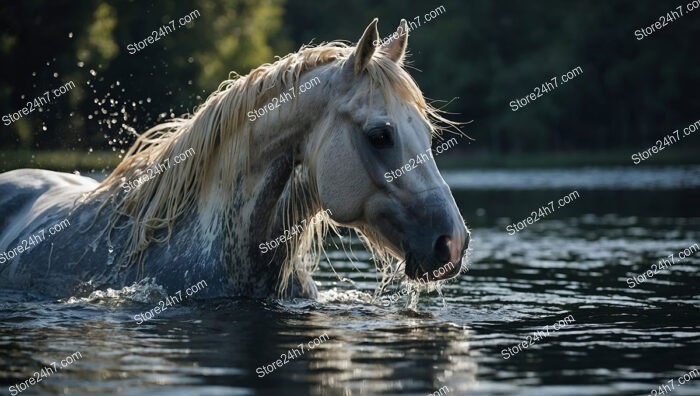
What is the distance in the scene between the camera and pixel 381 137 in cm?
681

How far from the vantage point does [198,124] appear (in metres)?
7.74

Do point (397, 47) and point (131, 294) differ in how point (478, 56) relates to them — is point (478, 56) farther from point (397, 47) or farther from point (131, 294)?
point (131, 294)

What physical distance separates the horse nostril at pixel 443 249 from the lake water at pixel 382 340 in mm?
578

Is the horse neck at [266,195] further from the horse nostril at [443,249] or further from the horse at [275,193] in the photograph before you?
the horse nostril at [443,249]

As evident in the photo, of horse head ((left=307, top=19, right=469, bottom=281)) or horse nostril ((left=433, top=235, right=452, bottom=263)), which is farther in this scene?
horse head ((left=307, top=19, right=469, bottom=281))

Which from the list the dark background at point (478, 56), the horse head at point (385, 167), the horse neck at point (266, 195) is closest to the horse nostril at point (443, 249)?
the horse head at point (385, 167)

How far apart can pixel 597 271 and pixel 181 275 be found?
6532 millimetres

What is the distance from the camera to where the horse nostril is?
257 inches

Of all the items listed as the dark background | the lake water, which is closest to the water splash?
the lake water

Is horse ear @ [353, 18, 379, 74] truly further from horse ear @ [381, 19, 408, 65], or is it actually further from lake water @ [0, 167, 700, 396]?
lake water @ [0, 167, 700, 396]

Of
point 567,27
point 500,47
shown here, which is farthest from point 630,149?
point 500,47

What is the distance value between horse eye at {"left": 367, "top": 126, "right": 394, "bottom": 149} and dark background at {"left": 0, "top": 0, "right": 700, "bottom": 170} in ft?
102

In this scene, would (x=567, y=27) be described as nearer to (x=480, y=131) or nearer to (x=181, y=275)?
(x=480, y=131)

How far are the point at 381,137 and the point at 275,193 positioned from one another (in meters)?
0.97
